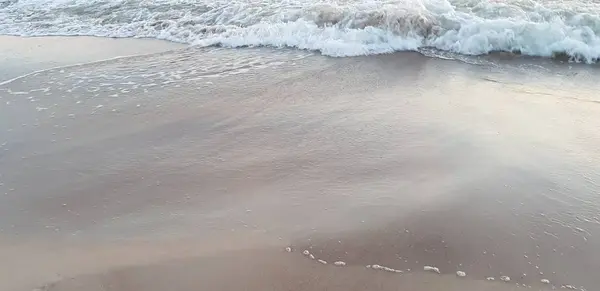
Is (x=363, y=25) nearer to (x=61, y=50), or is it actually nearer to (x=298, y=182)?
(x=61, y=50)

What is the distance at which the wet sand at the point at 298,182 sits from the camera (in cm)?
296

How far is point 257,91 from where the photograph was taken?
587cm

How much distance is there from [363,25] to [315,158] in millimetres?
4634

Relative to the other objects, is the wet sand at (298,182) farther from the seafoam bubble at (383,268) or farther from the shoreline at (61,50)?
the shoreline at (61,50)

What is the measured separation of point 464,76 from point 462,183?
2.86m

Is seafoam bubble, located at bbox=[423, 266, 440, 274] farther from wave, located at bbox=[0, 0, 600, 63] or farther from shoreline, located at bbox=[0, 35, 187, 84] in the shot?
shoreline, located at bbox=[0, 35, 187, 84]

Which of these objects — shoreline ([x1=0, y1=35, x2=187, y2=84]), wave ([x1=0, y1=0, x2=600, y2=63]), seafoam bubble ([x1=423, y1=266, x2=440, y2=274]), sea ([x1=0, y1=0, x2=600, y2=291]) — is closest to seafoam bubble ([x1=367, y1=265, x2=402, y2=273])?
sea ([x1=0, y1=0, x2=600, y2=291])

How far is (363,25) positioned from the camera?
827 centimetres

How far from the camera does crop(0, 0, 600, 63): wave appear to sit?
7.41 m

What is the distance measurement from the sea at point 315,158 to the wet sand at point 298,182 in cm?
2

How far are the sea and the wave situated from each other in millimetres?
47

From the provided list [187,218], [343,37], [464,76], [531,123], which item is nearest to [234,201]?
[187,218]

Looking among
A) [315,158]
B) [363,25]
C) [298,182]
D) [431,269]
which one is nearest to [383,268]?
[431,269]

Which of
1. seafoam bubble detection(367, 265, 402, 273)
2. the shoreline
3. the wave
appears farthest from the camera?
the wave
